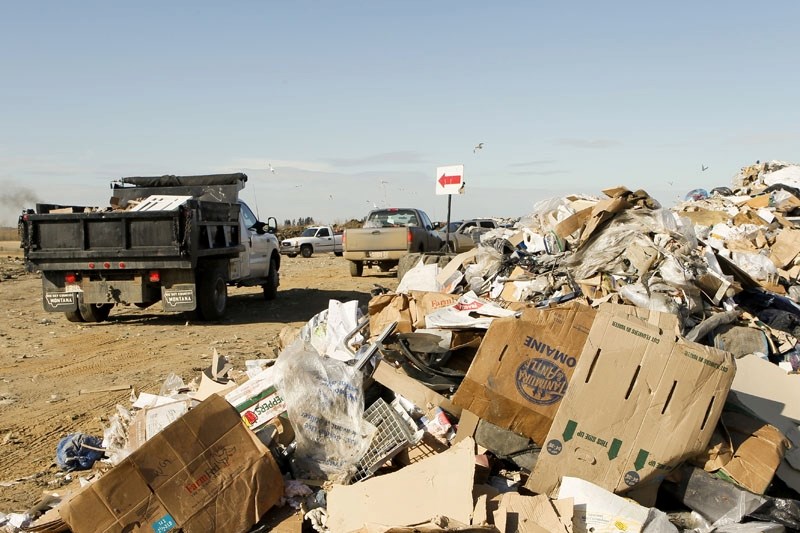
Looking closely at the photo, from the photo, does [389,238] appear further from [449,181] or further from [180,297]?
[180,297]

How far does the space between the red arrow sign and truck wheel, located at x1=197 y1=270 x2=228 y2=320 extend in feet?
14.5

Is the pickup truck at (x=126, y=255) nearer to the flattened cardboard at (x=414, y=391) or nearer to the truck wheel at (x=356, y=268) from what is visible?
the flattened cardboard at (x=414, y=391)

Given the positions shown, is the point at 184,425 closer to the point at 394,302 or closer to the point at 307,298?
the point at 394,302

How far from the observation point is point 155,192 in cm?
1246

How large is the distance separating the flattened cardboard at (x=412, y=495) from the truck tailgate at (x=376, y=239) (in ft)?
42.5

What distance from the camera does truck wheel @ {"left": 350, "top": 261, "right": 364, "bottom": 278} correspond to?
18130 millimetres

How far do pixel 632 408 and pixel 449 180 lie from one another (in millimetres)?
9454

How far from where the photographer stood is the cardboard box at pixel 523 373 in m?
4.14

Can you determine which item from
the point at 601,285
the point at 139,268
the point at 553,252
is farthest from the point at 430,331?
the point at 139,268

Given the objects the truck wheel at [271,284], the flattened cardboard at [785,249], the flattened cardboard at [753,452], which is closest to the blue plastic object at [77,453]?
the flattened cardboard at [753,452]

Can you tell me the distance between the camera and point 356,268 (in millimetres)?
18391

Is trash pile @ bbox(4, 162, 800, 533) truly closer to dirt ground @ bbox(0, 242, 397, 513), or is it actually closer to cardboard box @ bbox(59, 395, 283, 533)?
cardboard box @ bbox(59, 395, 283, 533)

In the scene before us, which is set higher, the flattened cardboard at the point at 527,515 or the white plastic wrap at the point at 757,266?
the white plastic wrap at the point at 757,266

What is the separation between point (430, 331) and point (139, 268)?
5.92 m
